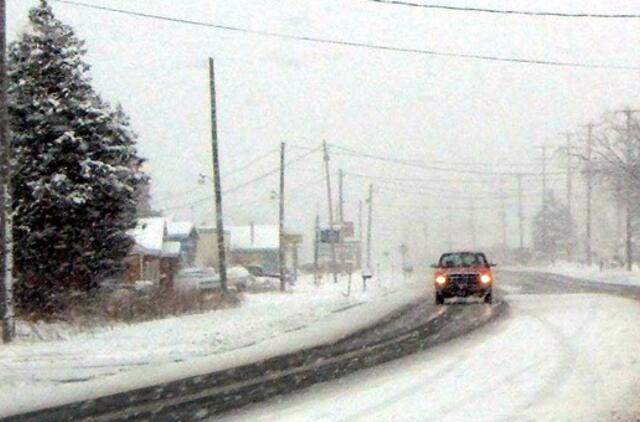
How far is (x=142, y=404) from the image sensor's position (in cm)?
1112

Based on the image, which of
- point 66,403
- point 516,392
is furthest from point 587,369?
point 66,403

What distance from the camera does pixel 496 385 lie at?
1168 centimetres

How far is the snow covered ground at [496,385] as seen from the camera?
9.91 metres

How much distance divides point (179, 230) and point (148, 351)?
65296 mm

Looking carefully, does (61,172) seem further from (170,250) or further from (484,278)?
(170,250)

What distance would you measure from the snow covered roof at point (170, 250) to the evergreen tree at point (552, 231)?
64.1 metres

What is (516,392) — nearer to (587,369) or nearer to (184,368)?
(587,369)

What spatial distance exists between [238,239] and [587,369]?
105 m

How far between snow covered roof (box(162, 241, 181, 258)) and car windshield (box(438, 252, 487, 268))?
30.9 m

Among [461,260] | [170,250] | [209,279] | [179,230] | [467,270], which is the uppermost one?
[179,230]

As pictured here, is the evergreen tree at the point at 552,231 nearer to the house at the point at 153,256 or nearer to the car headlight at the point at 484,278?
the house at the point at 153,256

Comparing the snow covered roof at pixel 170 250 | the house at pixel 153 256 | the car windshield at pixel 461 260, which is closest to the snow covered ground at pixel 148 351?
the car windshield at pixel 461 260

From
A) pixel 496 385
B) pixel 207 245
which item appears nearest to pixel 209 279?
pixel 496 385

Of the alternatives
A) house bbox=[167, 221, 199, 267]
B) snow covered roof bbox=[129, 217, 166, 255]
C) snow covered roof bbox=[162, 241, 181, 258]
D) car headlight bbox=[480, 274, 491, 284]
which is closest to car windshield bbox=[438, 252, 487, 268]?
car headlight bbox=[480, 274, 491, 284]
